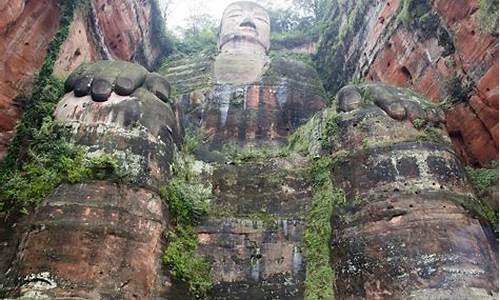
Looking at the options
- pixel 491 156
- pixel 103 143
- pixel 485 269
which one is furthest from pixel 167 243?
pixel 491 156

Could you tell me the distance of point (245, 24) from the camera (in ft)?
95.8

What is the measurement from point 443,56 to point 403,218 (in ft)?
19.9

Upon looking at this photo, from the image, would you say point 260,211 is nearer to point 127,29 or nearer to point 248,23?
point 127,29

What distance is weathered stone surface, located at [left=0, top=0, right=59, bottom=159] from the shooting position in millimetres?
12016

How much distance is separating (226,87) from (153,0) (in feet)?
20.7

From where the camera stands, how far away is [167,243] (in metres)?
10.9

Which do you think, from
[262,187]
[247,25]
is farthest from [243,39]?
[262,187]

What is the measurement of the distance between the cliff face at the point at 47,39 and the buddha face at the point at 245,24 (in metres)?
8.33

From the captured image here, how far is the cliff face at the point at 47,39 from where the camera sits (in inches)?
479

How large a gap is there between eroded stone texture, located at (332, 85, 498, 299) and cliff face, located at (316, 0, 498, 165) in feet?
3.34

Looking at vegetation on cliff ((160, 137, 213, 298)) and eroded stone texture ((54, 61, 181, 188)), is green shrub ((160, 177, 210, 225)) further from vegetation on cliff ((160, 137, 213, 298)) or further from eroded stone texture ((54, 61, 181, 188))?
eroded stone texture ((54, 61, 181, 188))

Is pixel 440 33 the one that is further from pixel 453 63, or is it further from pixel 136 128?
pixel 136 128

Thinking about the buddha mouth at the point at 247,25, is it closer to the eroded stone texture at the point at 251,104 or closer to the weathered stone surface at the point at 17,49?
the eroded stone texture at the point at 251,104

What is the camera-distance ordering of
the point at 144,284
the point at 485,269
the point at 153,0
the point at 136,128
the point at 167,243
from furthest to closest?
1. the point at 153,0
2. the point at 136,128
3. the point at 167,243
4. the point at 144,284
5. the point at 485,269
